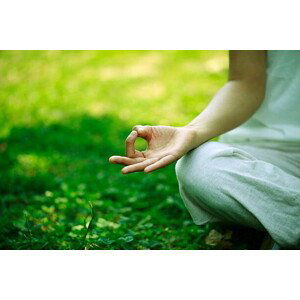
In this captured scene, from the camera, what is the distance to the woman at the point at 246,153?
5.66ft

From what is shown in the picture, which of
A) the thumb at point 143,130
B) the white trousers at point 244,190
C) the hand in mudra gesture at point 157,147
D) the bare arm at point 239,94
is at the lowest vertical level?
the white trousers at point 244,190

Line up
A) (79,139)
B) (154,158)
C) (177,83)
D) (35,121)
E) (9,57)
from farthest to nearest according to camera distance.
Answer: (9,57) < (177,83) < (35,121) < (79,139) < (154,158)

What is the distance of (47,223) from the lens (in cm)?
226

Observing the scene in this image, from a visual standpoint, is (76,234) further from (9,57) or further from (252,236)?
(9,57)

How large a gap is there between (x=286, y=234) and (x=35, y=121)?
2956 mm

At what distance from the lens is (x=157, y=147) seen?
1.79 metres

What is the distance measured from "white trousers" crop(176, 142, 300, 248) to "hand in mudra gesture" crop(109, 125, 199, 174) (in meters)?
0.09

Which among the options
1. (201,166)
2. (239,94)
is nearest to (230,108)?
(239,94)

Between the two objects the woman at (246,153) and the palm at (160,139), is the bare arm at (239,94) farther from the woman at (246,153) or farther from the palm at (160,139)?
the palm at (160,139)

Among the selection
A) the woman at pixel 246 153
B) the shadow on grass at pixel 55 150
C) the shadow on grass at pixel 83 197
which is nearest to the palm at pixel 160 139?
the woman at pixel 246 153

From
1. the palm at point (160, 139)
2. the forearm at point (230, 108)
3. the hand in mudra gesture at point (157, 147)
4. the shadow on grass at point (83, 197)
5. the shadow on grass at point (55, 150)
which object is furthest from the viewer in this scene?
the shadow on grass at point (55, 150)

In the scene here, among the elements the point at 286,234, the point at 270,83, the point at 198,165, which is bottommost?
the point at 286,234

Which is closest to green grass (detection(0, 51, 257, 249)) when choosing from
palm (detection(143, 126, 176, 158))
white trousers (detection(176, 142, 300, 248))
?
white trousers (detection(176, 142, 300, 248))

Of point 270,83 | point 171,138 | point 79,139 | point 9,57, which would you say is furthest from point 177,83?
point 171,138
